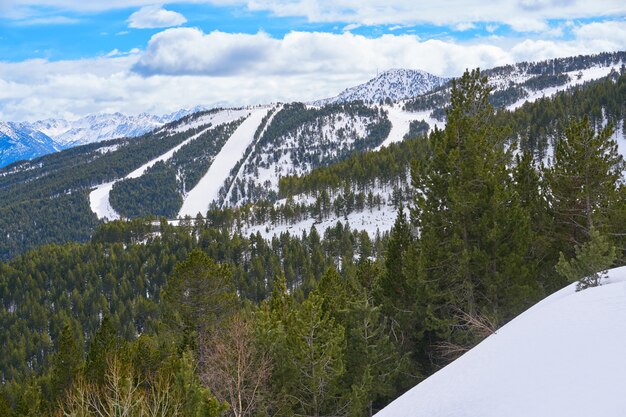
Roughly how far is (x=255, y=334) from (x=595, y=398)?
1862 cm

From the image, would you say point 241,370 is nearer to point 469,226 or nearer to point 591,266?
point 469,226

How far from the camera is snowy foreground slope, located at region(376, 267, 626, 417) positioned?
8.23m

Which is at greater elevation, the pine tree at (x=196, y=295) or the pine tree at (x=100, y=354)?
the pine tree at (x=196, y=295)

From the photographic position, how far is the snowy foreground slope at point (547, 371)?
27.0 ft

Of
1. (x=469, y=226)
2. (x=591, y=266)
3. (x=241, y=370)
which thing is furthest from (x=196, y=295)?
(x=591, y=266)

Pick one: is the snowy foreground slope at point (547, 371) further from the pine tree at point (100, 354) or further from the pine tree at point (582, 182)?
the pine tree at point (100, 354)

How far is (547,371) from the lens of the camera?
31.6ft

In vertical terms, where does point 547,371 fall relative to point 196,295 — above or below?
above

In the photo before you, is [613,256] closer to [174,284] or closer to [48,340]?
[174,284]

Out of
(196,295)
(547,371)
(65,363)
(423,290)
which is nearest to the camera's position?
(547,371)

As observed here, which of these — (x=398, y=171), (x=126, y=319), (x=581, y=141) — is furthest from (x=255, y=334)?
(x=398, y=171)

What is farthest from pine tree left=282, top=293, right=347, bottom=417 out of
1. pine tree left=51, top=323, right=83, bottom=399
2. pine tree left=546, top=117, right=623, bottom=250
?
pine tree left=51, top=323, right=83, bottom=399

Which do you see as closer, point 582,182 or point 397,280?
point 582,182

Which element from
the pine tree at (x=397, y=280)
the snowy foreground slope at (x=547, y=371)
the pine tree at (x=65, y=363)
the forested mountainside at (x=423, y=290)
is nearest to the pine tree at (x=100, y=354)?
the pine tree at (x=65, y=363)
